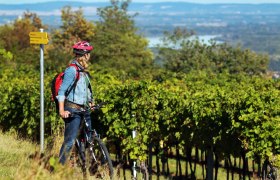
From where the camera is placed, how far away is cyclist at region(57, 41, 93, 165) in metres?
7.25

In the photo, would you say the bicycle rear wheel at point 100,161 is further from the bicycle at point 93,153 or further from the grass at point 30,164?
the grass at point 30,164

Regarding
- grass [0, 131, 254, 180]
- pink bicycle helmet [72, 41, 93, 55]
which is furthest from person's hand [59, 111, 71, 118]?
pink bicycle helmet [72, 41, 93, 55]

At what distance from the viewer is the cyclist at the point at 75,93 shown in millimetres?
7246

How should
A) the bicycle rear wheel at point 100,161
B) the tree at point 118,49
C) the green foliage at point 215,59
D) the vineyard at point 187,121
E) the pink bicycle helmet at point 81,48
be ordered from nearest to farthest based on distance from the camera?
the bicycle rear wheel at point 100,161 < the pink bicycle helmet at point 81,48 < the vineyard at point 187,121 < the tree at point 118,49 < the green foliage at point 215,59

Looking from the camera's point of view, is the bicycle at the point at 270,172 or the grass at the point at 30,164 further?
the bicycle at the point at 270,172

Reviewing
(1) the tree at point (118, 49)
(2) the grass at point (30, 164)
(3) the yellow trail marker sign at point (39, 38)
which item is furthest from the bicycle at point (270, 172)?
(1) the tree at point (118, 49)

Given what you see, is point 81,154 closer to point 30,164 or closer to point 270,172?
point 30,164

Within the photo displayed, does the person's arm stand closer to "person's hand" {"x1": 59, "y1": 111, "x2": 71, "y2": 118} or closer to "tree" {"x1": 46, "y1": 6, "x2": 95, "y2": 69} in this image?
"person's hand" {"x1": 59, "y1": 111, "x2": 71, "y2": 118}

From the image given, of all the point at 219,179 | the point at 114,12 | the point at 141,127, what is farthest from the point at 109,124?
the point at 114,12

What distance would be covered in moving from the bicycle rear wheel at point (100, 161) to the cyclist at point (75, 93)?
0.28m

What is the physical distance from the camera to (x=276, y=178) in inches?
347

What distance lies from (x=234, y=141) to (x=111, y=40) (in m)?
51.8

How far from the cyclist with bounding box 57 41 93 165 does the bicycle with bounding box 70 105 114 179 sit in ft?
0.31

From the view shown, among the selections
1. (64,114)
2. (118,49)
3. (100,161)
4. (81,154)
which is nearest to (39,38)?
(64,114)
